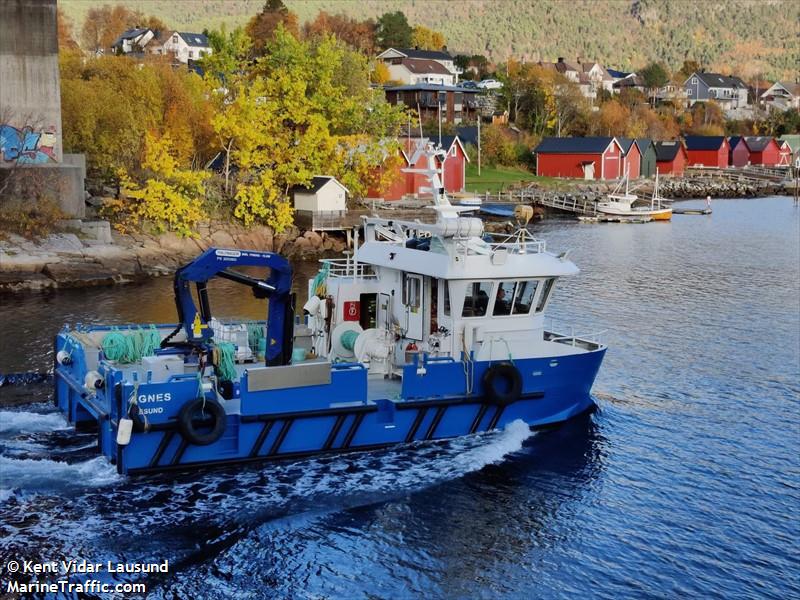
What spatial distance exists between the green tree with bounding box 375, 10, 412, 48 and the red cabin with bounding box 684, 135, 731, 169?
36684 mm

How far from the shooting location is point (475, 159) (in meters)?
88.2

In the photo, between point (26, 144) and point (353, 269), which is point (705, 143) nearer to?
point (26, 144)

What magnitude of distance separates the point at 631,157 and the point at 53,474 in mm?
80793

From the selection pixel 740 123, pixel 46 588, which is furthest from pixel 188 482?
pixel 740 123

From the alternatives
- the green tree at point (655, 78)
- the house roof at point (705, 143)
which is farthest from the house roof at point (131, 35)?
the green tree at point (655, 78)

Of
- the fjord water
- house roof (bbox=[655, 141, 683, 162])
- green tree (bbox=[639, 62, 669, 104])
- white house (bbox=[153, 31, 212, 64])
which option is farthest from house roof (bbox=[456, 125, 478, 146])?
green tree (bbox=[639, 62, 669, 104])

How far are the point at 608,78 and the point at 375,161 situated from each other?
120603mm

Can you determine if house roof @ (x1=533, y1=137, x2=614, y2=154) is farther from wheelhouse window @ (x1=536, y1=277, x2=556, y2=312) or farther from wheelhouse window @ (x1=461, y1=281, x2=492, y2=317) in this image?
wheelhouse window @ (x1=461, y1=281, x2=492, y2=317)

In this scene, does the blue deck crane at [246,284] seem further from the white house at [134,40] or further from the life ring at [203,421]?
the white house at [134,40]

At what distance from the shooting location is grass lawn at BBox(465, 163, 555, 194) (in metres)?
75.7

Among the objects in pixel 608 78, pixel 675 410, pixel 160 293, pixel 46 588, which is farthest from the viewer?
pixel 608 78

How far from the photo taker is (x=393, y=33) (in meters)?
125

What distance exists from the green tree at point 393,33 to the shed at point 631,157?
41.6m

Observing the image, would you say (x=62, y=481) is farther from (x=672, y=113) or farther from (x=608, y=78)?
(x=608, y=78)
